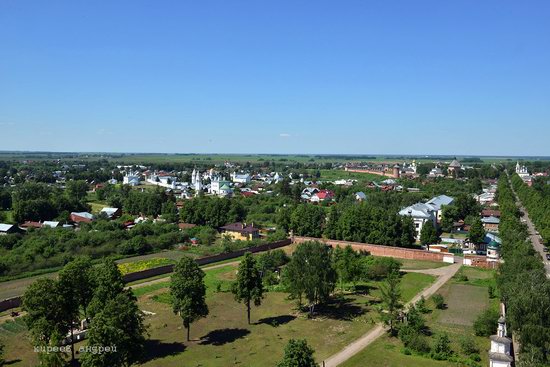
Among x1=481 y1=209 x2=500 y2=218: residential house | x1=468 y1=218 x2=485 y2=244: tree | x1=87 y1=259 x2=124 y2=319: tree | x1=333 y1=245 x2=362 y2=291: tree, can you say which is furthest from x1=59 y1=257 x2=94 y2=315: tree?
x1=481 y1=209 x2=500 y2=218: residential house

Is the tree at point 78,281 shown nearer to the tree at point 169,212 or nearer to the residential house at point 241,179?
the tree at point 169,212

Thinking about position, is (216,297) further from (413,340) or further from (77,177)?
(77,177)

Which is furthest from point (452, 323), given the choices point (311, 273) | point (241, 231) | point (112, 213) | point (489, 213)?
point (112, 213)

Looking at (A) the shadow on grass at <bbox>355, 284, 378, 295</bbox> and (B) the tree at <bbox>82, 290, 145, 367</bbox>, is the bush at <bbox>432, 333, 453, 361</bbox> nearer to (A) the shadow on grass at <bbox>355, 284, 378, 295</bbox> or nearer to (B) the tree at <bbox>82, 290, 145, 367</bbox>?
(A) the shadow on grass at <bbox>355, 284, 378, 295</bbox>

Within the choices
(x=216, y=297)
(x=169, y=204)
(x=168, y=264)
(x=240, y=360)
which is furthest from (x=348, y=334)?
(x=169, y=204)

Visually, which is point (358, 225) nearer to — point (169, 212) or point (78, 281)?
point (169, 212)
